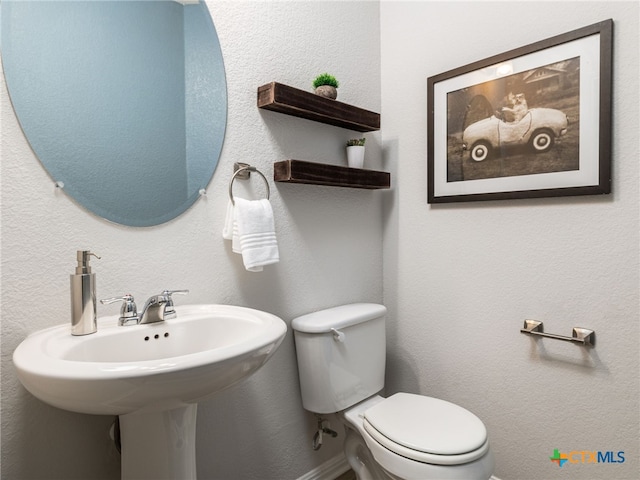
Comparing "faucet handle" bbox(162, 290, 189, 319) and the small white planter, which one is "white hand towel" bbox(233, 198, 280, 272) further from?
the small white planter

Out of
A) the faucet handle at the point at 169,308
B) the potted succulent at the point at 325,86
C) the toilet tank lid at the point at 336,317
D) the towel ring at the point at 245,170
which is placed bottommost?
the toilet tank lid at the point at 336,317

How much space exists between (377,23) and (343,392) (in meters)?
1.66

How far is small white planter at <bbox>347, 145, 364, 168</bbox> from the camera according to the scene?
5.25ft

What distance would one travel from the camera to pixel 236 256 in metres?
1.30

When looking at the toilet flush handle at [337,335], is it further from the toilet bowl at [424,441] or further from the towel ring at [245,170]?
the towel ring at [245,170]

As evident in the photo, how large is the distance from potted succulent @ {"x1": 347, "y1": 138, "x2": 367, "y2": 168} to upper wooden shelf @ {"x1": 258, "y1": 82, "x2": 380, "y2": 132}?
0.07 metres

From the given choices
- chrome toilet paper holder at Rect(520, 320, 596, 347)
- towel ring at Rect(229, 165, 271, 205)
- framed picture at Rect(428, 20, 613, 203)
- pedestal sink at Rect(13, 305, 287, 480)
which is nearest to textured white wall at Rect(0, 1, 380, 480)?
towel ring at Rect(229, 165, 271, 205)

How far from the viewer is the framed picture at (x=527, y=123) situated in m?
1.23

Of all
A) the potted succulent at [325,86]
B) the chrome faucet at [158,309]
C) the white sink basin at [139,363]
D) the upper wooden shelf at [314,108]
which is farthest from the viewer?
the potted succulent at [325,86]

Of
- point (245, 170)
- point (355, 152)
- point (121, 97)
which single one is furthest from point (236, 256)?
point (355, 152)

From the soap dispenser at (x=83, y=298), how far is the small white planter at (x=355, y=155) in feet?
3.43

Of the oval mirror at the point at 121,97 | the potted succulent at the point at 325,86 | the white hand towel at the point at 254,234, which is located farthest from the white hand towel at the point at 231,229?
the potted succulent at the point at 325,86

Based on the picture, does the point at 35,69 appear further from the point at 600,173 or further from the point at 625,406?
the point at 625,406

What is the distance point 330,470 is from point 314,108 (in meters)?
1.48
